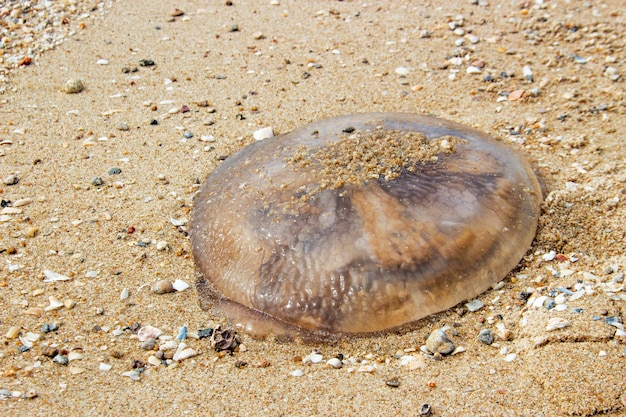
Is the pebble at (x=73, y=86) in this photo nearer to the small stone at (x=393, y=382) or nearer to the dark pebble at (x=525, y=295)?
the small stone at (x=393, y=382)

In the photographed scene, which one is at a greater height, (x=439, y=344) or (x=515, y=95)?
(x=515, y=95)

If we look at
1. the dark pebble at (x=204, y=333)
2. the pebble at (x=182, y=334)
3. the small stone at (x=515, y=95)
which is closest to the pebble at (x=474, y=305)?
the dark pebble at (x=204, y=333)

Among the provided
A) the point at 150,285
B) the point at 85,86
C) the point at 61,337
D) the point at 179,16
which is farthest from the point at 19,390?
the point at 179,16

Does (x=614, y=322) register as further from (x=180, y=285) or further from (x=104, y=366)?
(x=104, y=366)

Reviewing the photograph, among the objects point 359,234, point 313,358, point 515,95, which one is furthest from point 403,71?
point 313,358

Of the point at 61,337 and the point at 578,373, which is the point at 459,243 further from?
the point at 61,337

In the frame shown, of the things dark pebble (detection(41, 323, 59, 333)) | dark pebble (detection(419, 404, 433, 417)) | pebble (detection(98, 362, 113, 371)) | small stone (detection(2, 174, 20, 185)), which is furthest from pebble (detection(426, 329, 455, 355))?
small stone (detection(2, 174, 20, 185))
